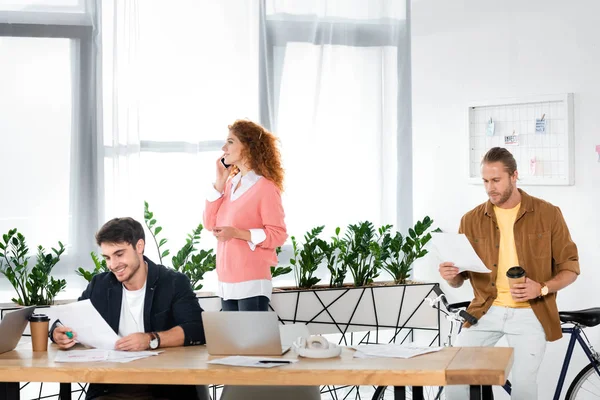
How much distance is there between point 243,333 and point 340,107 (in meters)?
2.72

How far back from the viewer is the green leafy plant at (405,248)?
17.2 feet

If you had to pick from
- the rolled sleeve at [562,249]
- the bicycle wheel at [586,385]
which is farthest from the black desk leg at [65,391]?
the bicycle wheel at [586,385]

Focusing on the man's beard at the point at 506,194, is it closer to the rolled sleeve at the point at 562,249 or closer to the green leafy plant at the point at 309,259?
the rolled sleeve at the point at 562,249

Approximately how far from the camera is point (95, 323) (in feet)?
10.6

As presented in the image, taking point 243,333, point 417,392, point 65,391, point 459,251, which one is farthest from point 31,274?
point 417,392

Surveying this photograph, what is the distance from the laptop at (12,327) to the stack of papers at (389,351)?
126 cm

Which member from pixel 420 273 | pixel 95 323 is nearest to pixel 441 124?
pixel 420 273

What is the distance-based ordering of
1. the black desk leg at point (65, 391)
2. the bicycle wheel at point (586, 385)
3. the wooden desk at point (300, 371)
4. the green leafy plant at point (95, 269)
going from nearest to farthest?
the wooden desk at point (300, 371) < the black desk leg at point (65, 391) < the bicycle wheel at point (586, 385) < the green leafy plant at point (95, 269)

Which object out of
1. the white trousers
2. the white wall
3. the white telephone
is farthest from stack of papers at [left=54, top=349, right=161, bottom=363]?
the white wall

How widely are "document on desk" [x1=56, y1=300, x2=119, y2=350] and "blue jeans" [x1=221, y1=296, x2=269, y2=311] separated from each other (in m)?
1.10

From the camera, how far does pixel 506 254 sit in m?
3.90

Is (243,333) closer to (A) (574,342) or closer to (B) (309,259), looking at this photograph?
(A) (574,342)

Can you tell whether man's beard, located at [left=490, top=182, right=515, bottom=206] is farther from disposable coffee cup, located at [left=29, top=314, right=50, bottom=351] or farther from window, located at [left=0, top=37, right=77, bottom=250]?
window, located at [left=0, top=37, right=77, bottom=250]

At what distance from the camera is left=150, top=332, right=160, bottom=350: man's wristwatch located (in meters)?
3.29
